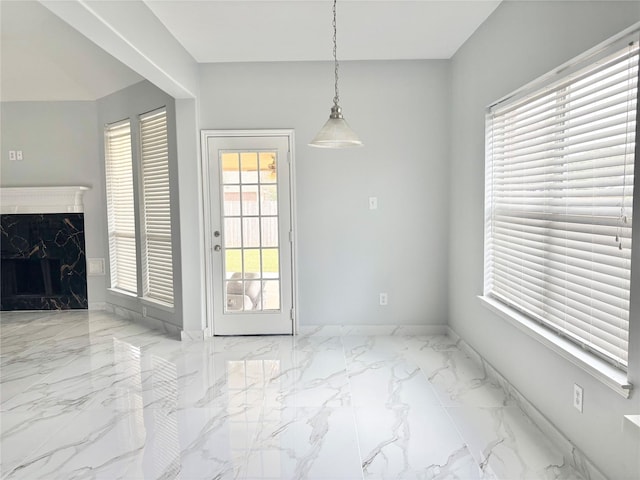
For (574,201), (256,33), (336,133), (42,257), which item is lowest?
(42,257)

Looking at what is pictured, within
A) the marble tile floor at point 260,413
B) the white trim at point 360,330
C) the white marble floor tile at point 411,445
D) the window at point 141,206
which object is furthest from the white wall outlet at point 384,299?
the window at point 141,206


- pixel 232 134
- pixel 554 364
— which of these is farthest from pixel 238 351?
pixel 554 364

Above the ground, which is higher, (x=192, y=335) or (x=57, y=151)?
(x=57, y=151)

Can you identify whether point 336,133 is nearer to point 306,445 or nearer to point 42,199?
point 306,445

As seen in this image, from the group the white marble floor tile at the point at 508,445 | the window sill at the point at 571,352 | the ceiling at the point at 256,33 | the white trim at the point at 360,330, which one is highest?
the ceiling at the point at 256,33

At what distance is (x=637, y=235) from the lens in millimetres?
1682

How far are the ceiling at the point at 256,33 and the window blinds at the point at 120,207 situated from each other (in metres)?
0.59

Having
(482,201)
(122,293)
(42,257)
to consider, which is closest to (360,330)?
(482,201)

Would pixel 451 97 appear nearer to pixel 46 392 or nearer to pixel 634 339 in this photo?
pixel 634 339

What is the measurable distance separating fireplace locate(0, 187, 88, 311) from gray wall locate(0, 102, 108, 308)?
22cm

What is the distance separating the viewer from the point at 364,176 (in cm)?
421

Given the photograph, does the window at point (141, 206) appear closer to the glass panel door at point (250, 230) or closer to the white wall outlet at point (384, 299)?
the glass panel door at point (250, 230)

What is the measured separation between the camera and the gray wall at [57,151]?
521 cm

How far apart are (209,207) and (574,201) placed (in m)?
3.18
